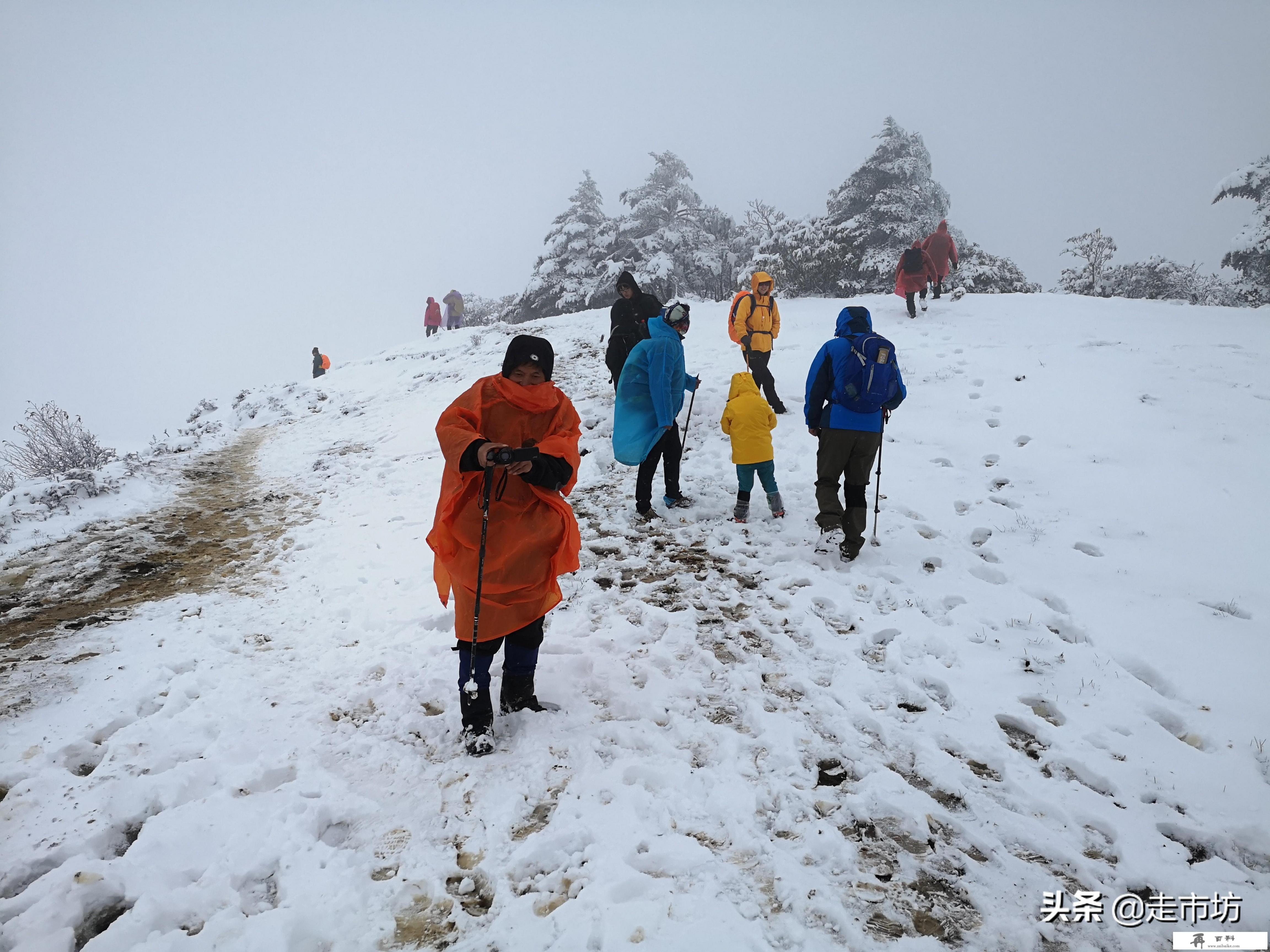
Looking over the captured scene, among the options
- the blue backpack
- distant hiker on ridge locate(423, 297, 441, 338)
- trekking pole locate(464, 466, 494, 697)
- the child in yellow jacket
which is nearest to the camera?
trekking pole locate(464, 466, 494, 697)

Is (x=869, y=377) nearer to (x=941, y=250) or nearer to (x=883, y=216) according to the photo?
(x=941, y=250)

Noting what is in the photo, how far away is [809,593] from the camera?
501 cm

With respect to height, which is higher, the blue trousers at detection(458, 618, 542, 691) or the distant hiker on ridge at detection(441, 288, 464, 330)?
the distant hiker on ridge at detection(441, 288, 464, 330)

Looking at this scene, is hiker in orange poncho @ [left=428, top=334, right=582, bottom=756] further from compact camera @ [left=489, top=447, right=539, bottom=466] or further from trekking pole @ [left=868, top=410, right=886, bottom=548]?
trekking pole @ [left=868, top=410, right=886, bottom=548]

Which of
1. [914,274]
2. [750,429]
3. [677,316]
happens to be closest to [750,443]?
[750,429]

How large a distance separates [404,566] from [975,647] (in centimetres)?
541

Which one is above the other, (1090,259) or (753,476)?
(1090,259)

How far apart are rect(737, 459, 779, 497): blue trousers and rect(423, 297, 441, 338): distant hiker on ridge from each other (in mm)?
20489

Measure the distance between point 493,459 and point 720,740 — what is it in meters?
2.19

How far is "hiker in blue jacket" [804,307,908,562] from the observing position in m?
5.39

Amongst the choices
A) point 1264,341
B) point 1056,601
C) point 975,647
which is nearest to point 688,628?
point 975,647

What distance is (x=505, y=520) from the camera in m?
3.24

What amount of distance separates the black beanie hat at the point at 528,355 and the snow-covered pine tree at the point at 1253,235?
22.3m

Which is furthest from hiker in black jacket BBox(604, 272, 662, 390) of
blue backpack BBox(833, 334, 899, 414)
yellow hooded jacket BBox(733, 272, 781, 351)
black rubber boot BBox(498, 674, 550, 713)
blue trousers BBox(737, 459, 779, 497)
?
black rubber boot BBox(498, 674, 550, 713)
